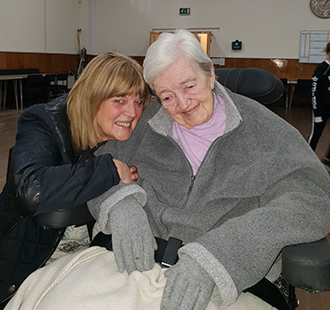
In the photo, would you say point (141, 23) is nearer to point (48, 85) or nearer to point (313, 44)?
point (48, 85)

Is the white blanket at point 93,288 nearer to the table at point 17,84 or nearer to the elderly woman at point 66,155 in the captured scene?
the elderly woman at point 66,155

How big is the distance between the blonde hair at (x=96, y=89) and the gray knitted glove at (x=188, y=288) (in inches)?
27.5

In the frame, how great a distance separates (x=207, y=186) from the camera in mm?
1302

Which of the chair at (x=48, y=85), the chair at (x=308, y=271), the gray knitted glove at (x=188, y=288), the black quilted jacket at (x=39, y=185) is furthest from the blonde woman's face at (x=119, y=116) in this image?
the chair at (x=48, y=85)

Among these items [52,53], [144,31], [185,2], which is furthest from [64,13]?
[185,2]

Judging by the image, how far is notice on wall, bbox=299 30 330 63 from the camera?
9.33 metres

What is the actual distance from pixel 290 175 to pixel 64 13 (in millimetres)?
10646

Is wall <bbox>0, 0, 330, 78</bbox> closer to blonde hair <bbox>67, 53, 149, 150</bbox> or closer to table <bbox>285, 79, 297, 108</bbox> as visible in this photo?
table <bbox>285, 79, 297, 108</bbox>

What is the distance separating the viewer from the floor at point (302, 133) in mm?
1936

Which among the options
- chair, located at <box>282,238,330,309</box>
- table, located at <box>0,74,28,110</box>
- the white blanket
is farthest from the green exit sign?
chair, located at <box>282,238,330,309</box>

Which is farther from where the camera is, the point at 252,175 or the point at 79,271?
the point at 252,175

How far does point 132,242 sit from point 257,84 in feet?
2.83

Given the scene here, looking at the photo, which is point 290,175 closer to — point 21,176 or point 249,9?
point 21,176

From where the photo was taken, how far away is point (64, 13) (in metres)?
10.5
